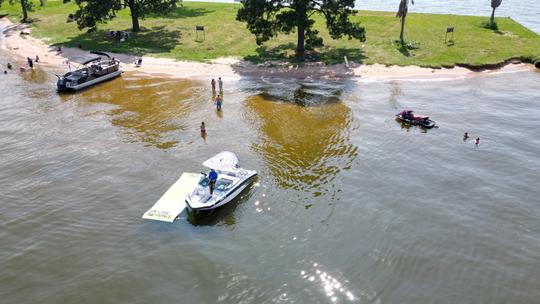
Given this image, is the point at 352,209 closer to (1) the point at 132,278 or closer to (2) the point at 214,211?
(2) the point at 214,211

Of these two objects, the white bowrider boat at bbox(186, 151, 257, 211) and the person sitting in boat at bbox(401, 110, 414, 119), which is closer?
the white bowrider boat at bbox(186, 151, 257, 211)

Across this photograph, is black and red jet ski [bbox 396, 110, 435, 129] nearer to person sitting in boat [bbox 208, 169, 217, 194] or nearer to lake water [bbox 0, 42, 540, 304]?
lake water [bbox 0, 42, 540, 304]

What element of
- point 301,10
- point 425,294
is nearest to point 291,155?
point 425,294

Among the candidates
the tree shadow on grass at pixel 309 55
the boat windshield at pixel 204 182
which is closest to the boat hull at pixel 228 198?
the boat windshield at pixel 204 182

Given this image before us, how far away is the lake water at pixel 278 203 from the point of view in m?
23.8

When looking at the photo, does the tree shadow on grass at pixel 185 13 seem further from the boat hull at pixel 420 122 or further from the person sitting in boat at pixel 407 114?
the boat hull at pixel 420 122

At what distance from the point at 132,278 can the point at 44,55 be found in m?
61.1

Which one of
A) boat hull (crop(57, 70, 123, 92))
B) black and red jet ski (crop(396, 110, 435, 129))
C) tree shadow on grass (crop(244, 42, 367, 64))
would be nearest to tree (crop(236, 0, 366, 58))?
→ tree shadow on grass (crop(244, 42, 367, 64))

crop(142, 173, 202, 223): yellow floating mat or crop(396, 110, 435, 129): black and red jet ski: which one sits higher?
crop(396, 110, 435, 129): black and red jet ski

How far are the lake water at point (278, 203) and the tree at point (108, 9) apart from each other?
2560 cm

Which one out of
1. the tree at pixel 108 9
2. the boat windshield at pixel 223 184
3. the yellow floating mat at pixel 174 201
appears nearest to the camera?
the yellow floating mat at pixel 174 201

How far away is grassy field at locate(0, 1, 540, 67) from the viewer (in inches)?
2704

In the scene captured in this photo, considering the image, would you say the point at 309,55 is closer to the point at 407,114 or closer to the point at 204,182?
the point at 407,114

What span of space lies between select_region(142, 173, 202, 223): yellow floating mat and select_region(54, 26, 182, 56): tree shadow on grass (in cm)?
4419
